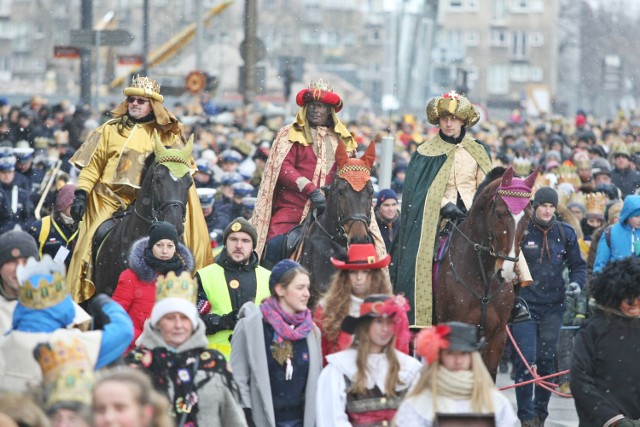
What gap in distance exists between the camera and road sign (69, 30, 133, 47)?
2203 cm

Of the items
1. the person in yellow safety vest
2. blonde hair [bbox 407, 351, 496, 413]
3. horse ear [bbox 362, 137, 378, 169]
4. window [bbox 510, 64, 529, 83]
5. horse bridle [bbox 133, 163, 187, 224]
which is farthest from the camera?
window [bbox 510, 64, 529, 83]

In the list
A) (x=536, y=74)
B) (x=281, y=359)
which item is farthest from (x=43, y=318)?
(x=536, y=74)

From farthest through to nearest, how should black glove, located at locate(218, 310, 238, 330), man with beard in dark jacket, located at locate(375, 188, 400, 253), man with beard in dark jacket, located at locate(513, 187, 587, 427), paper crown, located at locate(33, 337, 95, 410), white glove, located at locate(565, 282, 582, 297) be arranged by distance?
man with beard in dark jacket, located at locate(375, 188, 400, 253), white glove, located at locate(565, 282, 582, 297), man with beard in dark jacket, located at locate(513, 187, 587, 427), black glove, located at locate(218, 310, 238, 330), paper crown, located at locate(33, 337, 95, 410)

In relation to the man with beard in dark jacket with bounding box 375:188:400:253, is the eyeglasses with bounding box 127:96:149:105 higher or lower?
higher

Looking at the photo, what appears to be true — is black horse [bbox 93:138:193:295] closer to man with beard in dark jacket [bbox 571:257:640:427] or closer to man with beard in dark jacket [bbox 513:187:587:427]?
man with beard in dark jacket [bbox 513:187:587:427]

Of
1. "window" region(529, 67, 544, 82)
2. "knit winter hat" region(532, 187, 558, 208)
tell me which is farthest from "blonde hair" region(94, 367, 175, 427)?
"window" region(529, 67, 544, 82)

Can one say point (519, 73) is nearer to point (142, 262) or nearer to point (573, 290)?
point (573, 290)

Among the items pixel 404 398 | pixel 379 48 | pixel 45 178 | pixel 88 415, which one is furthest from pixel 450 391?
pixel 379 48

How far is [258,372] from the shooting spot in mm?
9383

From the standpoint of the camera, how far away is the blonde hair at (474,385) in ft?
25.6

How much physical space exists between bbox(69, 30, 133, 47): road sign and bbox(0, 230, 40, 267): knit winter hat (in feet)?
42.9

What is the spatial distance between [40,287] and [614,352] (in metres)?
3.38

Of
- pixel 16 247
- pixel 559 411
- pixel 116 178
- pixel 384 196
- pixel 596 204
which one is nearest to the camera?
pixel 16 247

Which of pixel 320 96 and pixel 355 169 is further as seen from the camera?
pixel 320 96
